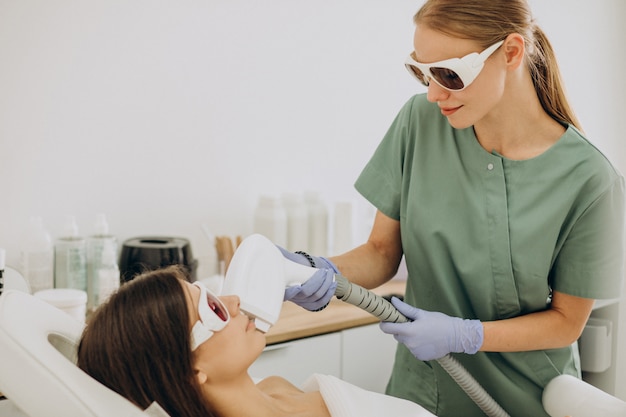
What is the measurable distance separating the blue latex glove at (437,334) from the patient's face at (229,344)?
284mm

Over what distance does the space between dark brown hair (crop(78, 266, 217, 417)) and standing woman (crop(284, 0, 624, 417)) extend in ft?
0.85

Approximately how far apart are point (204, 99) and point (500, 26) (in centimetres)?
A: 127

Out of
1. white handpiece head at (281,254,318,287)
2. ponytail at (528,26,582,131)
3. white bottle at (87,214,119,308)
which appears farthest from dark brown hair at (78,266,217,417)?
white bottle at (87,214,119,308)

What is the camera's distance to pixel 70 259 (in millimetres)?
2217

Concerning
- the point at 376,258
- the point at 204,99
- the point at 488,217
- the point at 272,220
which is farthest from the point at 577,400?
the point at 204,99

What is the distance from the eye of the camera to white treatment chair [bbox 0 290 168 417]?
3.79ft

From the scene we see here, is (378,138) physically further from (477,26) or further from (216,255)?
(477,26)

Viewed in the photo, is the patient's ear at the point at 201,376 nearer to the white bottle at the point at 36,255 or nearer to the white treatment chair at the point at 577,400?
the white treatment chair at the point at 577,400

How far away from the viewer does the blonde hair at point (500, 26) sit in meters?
1.43

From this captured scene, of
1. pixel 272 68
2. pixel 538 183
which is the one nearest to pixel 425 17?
pixel 538 183

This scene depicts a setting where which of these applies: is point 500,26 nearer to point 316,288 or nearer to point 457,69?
point 457,69

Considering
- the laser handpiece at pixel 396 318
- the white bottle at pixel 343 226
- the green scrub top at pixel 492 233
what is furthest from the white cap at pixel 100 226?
the laser handpiece at pixel 396 318

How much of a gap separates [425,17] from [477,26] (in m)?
0.10

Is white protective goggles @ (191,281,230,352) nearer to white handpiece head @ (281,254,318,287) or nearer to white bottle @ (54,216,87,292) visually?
white handpiece head @ (281,254,318,287)
